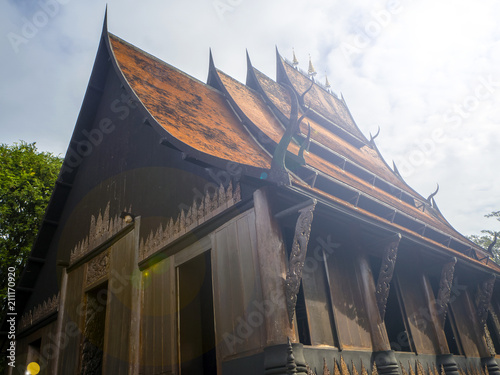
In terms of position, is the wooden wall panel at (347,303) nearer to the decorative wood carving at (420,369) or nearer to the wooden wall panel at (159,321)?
the decorative wood carving at (420,369)

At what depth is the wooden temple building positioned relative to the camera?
14.8 ft

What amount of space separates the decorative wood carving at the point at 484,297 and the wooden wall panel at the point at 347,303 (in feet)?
13.4

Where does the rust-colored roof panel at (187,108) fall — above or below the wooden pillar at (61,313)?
above

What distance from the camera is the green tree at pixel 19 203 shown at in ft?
48.3

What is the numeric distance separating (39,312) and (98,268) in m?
3.14

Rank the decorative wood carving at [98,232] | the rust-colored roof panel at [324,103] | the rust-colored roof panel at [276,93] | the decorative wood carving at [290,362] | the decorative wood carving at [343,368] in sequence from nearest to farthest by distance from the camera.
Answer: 1. the decorative wood carving at [290,362]
2. the decorative wood carving at [343,368]
3. the decorative wood carving at [98,232]
4. the rust-colored roof panel at [276,93]
5. the rust-colored roof panel at [324,103]

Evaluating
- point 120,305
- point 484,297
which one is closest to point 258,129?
point 120,305

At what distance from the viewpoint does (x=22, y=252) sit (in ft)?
48.7

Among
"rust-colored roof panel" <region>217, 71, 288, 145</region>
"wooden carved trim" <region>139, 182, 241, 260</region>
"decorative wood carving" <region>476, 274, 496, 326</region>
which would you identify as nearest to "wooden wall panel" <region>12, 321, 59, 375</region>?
"wooden carved trim" <region>139, 182, 241, 260</region>

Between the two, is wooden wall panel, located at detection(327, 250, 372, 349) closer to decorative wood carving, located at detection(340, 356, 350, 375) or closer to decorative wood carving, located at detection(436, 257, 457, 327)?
decorative wood carving, located at detection(340, 356, 350, 375)

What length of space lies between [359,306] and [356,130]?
368 inches

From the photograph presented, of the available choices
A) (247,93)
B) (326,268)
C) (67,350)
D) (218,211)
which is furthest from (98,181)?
(326,268)

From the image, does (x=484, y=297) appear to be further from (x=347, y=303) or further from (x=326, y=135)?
(x=326, y=135)

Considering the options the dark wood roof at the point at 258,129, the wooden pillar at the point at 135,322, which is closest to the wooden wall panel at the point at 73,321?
the wooden pillar at the point at 135,322
